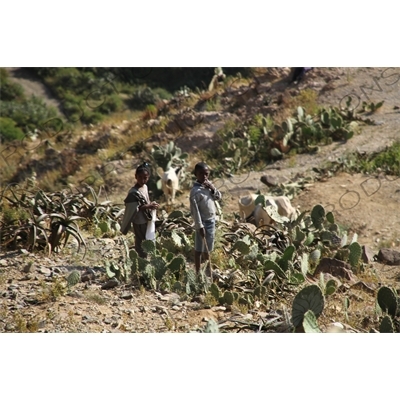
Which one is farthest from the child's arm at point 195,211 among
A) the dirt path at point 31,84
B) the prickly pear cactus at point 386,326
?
the dirt path at point 31,84

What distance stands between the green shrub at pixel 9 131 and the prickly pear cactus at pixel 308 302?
1867 cm

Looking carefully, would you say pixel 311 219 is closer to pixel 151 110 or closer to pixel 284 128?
pixel 284 128

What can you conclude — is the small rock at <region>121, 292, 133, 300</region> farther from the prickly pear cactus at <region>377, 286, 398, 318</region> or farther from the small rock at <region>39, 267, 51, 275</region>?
the prickly pear cactus at <region>377, 286, 398, 318</region>

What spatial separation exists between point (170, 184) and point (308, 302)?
18.1 ft

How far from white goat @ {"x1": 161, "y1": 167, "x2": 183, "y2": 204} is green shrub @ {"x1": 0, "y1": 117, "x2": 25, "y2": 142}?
13.2 meters

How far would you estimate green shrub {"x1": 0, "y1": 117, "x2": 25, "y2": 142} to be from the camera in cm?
2309

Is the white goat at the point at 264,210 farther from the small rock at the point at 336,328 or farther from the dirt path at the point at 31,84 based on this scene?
the dirt path at the point at 31,84

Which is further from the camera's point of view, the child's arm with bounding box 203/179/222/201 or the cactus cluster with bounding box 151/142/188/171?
the cactus cluster with bounding box 151/142/188/171

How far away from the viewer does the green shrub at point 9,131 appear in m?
23.1

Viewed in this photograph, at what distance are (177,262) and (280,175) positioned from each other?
5.29 m

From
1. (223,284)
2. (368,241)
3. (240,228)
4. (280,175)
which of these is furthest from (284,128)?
(223,284)

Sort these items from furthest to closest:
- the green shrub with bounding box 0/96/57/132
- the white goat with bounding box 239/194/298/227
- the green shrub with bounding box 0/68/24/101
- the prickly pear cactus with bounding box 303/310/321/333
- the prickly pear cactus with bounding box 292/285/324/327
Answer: the green shrub with bounding box 0/68/24/101, the green shrub with bounding box 0/96/57/132, the white goat with bounding box 239/194/298/227, the prickly pear cactus with bounding box 292/285/324/327, the prickly pear cactus with bounding box 303/310/321/333

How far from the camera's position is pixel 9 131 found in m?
23.5

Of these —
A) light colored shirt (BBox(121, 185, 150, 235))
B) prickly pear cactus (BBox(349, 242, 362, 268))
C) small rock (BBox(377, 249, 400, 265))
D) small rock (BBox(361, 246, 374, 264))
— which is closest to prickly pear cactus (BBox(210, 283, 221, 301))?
light colored shirt (BBox(121, 185, 150, 235))
